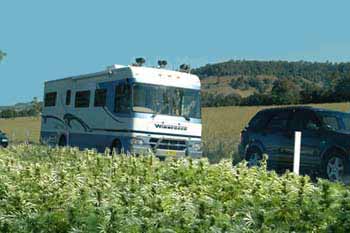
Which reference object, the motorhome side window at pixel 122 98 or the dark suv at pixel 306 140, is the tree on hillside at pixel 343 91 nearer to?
the motorhome side window at pixel 122 98

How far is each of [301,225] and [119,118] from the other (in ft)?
60.0

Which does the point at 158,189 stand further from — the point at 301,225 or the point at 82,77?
the point at 82,77

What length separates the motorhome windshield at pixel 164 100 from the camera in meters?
21.3

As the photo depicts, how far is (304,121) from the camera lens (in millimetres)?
17062

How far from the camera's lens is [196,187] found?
5449 millimetres

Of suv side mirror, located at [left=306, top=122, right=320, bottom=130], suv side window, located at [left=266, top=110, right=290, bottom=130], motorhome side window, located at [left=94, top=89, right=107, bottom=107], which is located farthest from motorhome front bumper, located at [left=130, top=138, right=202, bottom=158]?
suv side mirror, located at [left=306, top=122, right=320, bottom=130]

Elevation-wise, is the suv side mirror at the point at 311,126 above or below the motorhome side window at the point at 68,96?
below

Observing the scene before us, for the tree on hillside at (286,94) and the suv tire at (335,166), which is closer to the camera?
the suv tire at (335,166)

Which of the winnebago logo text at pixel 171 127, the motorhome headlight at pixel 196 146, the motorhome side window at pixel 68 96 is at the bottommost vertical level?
the motorhome headlight at pixel 196 146

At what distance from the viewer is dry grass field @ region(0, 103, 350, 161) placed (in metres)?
25.4

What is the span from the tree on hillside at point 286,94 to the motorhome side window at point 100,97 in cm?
3962

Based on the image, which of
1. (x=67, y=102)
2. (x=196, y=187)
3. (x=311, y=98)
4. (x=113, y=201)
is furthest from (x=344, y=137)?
(x=311, y=98)

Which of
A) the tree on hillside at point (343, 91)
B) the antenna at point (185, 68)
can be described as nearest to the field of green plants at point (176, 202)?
the antenna at point (185, 68)

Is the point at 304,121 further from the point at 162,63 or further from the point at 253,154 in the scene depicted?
the point at 162,63
